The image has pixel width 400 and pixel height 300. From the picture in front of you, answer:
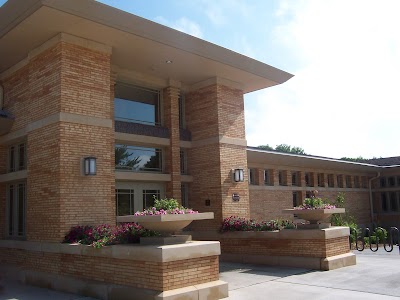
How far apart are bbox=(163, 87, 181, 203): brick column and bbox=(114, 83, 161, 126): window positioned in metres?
0.40

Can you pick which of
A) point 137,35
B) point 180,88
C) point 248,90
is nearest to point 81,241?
Answer: point 137,35

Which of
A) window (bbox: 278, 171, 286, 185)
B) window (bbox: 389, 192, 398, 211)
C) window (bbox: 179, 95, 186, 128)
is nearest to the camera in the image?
window (bbox: 179, 95, 186, 128)

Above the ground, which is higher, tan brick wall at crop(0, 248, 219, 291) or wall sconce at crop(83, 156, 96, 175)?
wall sconce at crop(83, 156, 96, 175)

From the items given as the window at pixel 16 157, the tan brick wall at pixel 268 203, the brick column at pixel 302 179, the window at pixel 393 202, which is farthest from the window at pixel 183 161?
the window at pixel 393 202

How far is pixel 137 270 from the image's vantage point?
29.1 feet

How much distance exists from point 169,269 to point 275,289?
290 cm

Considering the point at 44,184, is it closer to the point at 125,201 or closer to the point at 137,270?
the point at 125,201

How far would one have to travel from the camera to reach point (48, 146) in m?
11.6

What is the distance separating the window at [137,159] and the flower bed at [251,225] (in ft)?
10.1

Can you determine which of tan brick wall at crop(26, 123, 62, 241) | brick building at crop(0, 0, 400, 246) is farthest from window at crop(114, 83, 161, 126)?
tan brick wall at crop(26, 123, 62, 241)

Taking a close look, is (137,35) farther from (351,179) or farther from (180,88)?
(351,179)

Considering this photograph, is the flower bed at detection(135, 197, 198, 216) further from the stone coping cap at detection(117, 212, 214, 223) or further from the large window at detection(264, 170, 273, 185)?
the large window at detection(264, 170, 273, 185)

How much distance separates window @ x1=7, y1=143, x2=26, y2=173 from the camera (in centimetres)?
1383

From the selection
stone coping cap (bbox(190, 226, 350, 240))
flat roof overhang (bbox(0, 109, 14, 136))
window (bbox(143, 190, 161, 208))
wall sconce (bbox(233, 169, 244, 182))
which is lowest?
stone coping cap (bbox(190, 226, 350, 240))
